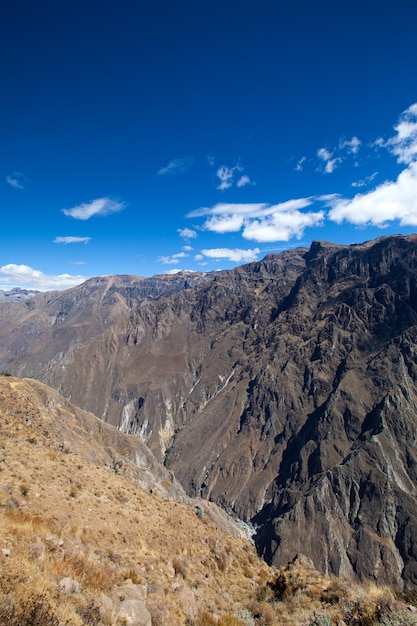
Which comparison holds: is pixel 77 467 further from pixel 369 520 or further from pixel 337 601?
pixel 369 520

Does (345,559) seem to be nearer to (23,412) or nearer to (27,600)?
(23,412)

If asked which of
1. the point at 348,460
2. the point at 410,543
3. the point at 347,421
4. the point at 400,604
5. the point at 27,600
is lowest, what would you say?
the point at 410,543

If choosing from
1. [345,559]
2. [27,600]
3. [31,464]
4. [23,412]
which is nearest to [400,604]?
[27,600]

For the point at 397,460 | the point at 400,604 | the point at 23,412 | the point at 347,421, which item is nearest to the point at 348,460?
the point at 397,460

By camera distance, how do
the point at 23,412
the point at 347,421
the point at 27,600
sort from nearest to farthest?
the point at 27,600, the point at 23,412, the point at 347,421

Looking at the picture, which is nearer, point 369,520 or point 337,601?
point 337,601

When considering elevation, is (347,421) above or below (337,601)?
below

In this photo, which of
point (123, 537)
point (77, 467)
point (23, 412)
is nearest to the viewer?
point (123, 537)
